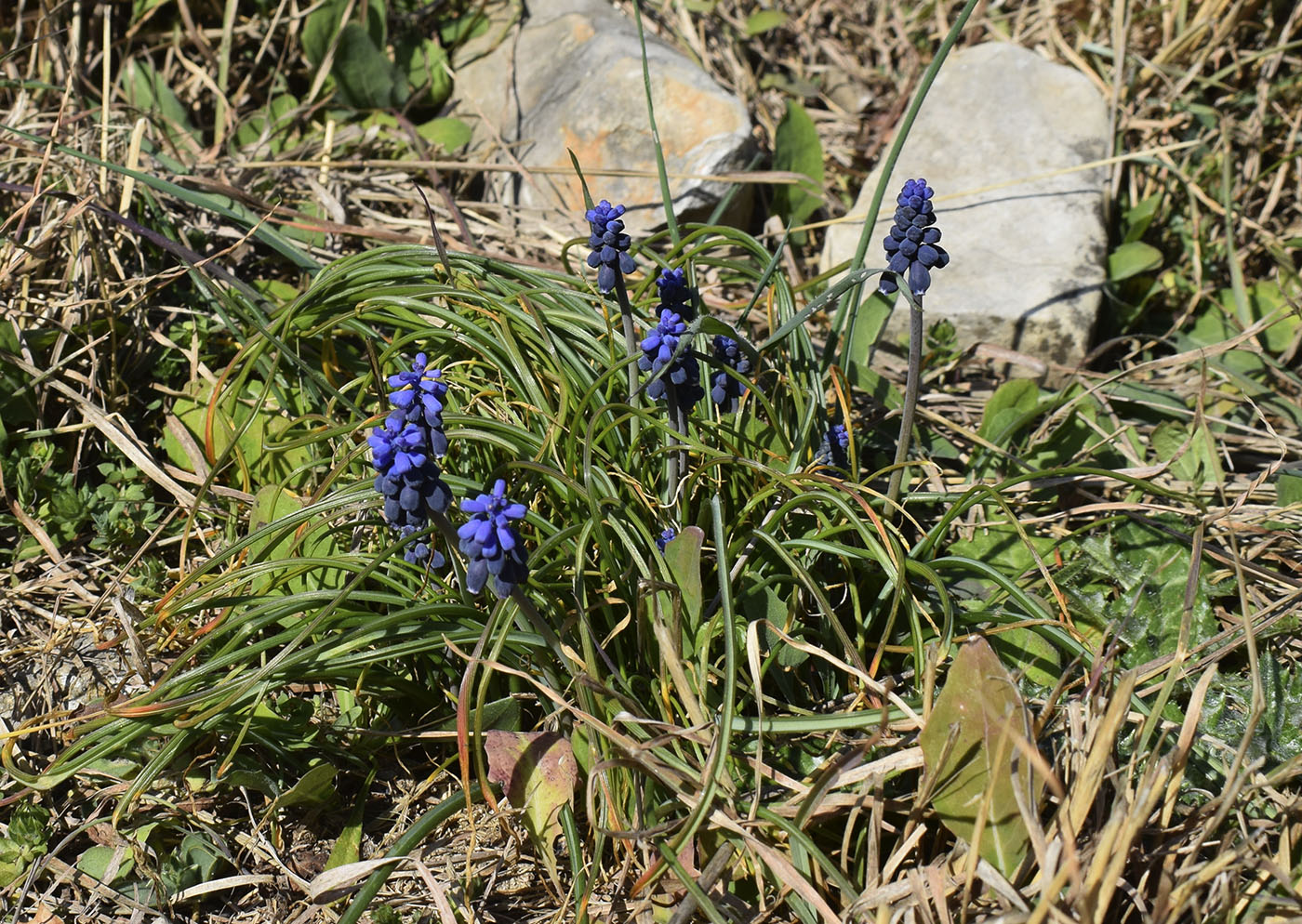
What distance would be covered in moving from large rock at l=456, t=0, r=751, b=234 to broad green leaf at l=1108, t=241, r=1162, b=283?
1.66 m

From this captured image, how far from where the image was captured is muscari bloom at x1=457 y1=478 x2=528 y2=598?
187 cm

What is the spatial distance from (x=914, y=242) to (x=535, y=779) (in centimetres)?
156

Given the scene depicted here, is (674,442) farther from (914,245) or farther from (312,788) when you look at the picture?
(312,788)

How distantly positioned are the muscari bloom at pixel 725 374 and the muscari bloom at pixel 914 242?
0.48 metres

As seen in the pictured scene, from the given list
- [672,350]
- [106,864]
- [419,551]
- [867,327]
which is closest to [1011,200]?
[867,327]

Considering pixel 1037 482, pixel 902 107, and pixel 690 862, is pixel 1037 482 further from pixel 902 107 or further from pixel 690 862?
pixel 902 107

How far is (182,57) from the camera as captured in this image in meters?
4.79

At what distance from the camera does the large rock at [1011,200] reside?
156 inches

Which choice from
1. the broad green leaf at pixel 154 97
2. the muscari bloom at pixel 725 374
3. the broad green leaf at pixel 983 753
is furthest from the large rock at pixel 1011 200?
the broad green leaf at pixel 154 97

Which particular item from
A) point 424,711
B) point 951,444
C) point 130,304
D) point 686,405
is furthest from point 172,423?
point 951,444

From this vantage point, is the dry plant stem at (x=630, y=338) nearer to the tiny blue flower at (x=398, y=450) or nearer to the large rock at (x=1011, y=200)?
the tiny blue flower at (x=398, y=450)

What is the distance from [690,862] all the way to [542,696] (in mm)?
596

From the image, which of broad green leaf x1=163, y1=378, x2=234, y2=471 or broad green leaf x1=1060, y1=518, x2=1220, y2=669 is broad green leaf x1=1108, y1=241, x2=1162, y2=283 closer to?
broad green leaf x1=1060, y1=518, x2=1220, y2=669

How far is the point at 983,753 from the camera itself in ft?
6.89
